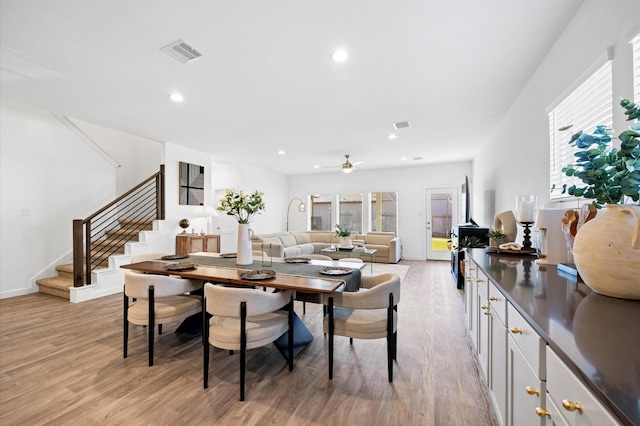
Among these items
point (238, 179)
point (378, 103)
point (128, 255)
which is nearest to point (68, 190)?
point (128, 255)

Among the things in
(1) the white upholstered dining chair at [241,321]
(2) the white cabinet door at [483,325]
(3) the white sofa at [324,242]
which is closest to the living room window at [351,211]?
(3) the white sofa at [324,242]

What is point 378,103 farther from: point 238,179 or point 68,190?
point 68,190

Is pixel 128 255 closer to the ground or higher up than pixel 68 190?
closer to the ground

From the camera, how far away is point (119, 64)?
271 centimetres

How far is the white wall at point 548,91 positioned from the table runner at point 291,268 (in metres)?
1.77

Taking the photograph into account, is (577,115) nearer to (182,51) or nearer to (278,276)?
(278,276)

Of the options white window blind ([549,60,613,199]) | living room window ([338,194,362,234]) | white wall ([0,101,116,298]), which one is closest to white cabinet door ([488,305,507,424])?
white window blind ([549,60,613,199])

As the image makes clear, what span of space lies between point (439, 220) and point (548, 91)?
237 inches

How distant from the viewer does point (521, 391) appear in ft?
3.90

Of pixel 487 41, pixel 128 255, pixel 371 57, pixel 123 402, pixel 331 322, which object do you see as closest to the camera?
pixel 123 402

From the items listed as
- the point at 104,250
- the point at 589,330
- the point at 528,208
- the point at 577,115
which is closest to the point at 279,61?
the point at 577,115

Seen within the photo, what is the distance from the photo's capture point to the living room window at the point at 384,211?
870 centimetres

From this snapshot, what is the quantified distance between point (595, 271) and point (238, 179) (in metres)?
7.59

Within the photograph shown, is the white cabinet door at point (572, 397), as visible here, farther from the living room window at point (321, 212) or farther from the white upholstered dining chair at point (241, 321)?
the living room window at point (321, 212)
